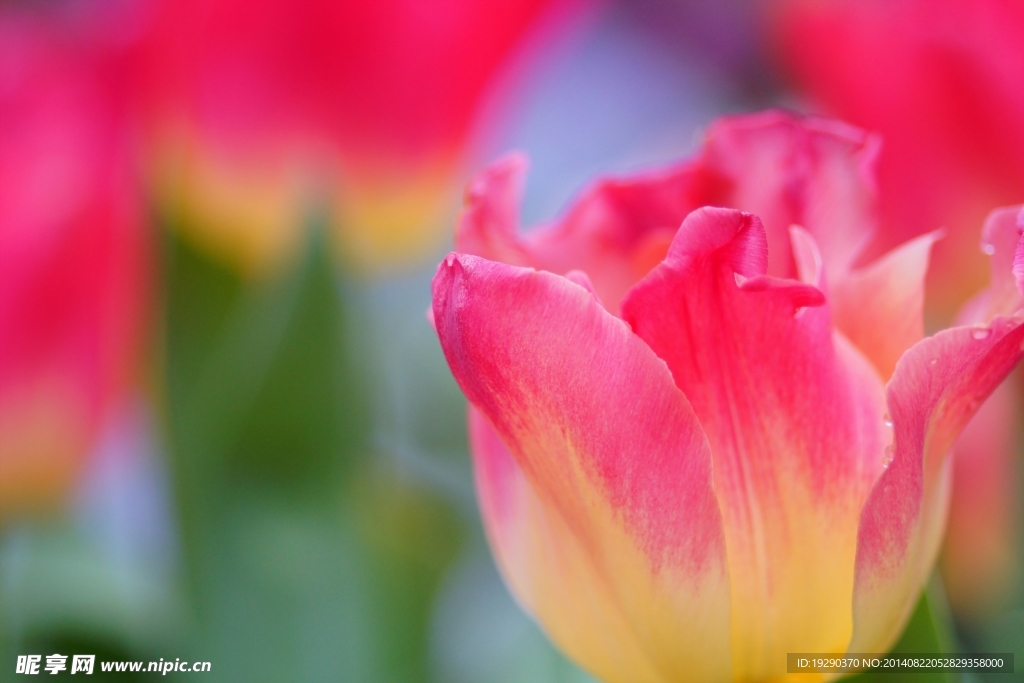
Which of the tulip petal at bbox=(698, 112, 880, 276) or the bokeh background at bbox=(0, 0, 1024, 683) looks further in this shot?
the bokeh background at bbox=(0, 0, 1024, 683)

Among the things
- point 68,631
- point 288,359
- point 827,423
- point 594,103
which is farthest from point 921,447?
point 594,103

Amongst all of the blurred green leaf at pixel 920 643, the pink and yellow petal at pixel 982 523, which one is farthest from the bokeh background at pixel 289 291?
the blurred green leaf at pixel 920 643

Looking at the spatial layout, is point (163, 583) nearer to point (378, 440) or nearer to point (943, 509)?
point (378, 440)

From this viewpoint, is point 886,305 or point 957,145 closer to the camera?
point 886,305

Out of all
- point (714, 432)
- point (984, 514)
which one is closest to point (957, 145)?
point (984, 514)

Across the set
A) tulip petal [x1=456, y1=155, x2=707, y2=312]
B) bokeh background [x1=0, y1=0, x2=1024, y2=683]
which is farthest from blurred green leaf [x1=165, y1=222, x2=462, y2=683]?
tulip petal [x1=456, y1=155, x2=707, y2=312]

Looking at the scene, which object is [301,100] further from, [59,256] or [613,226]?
[613,226]

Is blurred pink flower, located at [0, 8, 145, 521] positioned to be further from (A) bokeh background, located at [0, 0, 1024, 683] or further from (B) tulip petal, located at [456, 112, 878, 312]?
(B) tulip petal, located at [456, 112, 878, 312]
